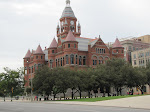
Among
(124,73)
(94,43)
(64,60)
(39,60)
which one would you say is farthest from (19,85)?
(124,73)

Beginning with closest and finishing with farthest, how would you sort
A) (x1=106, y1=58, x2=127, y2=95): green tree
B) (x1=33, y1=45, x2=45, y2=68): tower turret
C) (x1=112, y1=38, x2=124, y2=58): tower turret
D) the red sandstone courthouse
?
(x1=106, y1=58, x2=127, y2=95): green tree < the red sandstone courthouse < (x1=112, y1=38, x2=124, y2=58): tower turret < (x1=33, y1=45, x2=45, y2=68): tower turret

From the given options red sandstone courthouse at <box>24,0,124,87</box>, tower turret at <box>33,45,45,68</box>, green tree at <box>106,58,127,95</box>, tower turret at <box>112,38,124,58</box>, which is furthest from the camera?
tower turret at <box>33,45,45,68</box>

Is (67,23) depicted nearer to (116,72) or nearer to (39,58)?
(39,58)

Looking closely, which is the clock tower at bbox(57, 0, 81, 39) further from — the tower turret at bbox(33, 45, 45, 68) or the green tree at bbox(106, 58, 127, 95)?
the green tree at bbox(106, 58, 127, 95)

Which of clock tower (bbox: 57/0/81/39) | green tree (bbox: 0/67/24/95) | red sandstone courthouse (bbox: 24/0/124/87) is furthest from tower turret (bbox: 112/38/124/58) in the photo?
green tree (bbox: 0/67/24/95)

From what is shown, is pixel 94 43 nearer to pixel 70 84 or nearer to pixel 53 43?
pixel 53 43

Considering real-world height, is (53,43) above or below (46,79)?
above

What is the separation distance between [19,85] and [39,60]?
14.9 metres

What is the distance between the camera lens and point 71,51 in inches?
2938

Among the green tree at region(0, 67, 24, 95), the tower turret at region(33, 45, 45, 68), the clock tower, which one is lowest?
the green tree at region(0, 67, 24, 95)

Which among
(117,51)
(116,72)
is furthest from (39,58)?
(116,72)

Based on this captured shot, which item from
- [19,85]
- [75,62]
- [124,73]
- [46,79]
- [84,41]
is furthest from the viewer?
[19,85]

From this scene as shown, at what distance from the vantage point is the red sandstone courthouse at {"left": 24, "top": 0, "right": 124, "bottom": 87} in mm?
75125

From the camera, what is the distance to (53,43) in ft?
271
